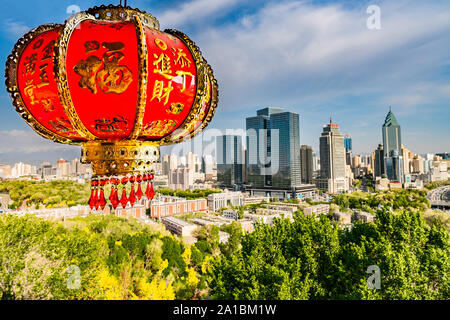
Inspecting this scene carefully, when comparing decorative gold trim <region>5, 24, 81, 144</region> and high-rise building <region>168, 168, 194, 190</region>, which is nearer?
decorative gold trim <region>5, 24, 81, 144</region>

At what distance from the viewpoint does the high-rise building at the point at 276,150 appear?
35656mm

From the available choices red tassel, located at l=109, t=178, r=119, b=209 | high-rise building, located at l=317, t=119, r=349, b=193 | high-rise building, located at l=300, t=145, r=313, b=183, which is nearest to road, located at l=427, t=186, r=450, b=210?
high-rise building, located at l=317, t=119, r=349, b=193

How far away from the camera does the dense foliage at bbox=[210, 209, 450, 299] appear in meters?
3.74

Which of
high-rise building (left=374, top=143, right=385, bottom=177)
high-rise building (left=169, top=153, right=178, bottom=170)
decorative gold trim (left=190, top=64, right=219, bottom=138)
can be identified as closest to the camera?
decorative gold trim (left=190, top=64, right=219, bottom=138)

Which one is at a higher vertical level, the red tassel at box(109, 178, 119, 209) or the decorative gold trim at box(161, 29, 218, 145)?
the decorative gold trim at box(161, 29, 218, 145)

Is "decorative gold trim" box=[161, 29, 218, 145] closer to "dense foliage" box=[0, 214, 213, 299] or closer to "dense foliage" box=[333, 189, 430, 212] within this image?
"dense foliage" box=[0, 214, 213, 299]

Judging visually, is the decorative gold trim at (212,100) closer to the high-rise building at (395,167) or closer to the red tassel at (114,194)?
the red tassel at (114,194)

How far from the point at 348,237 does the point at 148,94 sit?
238 inches

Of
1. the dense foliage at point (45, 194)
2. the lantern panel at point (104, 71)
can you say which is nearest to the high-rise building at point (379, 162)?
the dense foliage at point (45, 194)

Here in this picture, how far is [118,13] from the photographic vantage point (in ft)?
3.78

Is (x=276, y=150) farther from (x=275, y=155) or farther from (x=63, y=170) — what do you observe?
(x=63, y=170)

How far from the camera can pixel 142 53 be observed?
1021 millimetres

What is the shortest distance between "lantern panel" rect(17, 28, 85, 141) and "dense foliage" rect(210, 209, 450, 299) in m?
3.62
